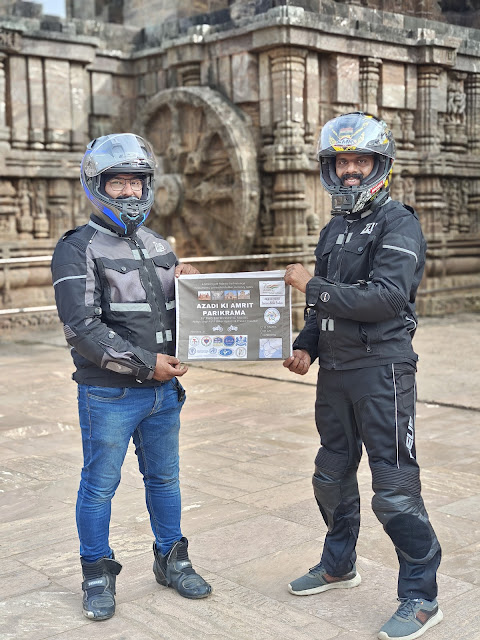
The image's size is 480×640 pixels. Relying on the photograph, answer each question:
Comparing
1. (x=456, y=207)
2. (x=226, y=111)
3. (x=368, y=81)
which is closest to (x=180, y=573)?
(x=226, y=111)

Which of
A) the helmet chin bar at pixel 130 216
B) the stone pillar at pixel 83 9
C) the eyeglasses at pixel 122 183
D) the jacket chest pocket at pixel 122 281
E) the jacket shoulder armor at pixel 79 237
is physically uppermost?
the stone pillar at pixel 83 9

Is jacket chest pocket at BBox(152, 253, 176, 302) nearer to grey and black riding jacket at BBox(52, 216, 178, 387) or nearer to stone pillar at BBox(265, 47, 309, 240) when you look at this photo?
grey and black riding jacket at BBox(52, 216, 178, 387)

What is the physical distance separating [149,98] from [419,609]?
1054 cm

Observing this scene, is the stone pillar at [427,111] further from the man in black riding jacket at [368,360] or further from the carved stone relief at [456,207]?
the man in black riding jacket at [368,360]

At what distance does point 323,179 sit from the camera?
362 centimetres

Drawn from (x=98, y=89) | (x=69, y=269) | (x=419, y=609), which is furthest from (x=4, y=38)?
(x=419, y=609)

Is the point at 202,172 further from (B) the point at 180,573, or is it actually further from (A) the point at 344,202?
(B) the point at 180,573

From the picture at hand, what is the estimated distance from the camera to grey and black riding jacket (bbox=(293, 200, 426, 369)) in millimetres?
3299

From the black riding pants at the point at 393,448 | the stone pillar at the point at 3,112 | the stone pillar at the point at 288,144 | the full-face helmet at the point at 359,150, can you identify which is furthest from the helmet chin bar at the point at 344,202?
the stone pillar at the point at 3,112

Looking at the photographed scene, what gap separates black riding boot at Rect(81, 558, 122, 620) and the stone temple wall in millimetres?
8044

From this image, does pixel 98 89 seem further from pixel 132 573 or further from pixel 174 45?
pixel 132 573

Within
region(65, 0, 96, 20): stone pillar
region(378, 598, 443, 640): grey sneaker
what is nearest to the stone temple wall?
region(65, 0, 96, 20): stone pillar

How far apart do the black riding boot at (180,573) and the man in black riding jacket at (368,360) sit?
1.27 ft

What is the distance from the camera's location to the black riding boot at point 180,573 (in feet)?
11.8
